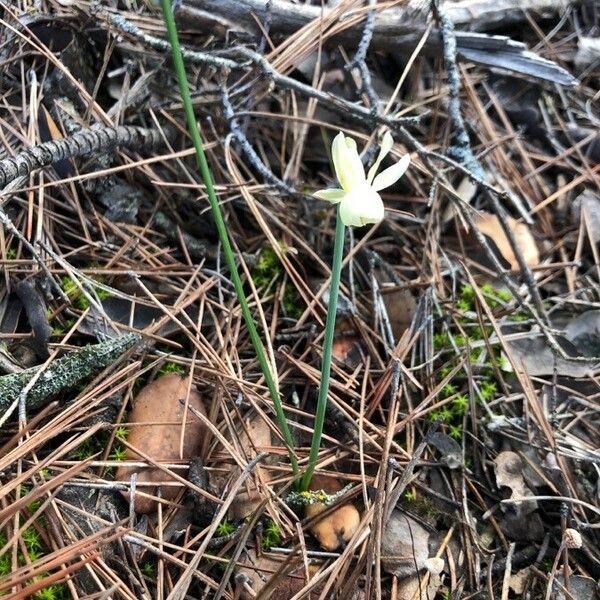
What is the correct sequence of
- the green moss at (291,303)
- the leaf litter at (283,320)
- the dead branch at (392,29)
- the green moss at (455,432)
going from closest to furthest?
the leaf litter at (283,320) < the green moss at (455,432) < the green moss at (291,303) < the dead branch at (392,29)

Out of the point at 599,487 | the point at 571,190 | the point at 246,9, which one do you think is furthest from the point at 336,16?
the point at 599,487

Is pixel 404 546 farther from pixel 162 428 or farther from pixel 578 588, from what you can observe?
pixel 162 428

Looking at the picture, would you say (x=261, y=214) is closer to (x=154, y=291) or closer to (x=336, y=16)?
(x=154, y=291)

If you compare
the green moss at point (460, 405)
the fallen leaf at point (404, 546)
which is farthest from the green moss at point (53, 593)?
the green moss at point (460, 405)

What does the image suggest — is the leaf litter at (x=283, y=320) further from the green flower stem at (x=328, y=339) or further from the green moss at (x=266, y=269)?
the green flower stem at (x=328, y=339)

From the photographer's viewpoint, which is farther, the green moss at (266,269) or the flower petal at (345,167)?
the green moss at (266,269)

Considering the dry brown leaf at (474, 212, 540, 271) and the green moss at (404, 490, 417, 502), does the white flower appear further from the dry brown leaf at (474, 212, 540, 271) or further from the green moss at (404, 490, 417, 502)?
the dry brown leaf at (474, 212, 540, 271)

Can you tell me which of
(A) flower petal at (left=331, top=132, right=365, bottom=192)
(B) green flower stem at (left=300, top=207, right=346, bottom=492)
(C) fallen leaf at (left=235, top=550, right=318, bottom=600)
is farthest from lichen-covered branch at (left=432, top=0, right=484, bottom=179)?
(C) fallen leaf at (left=235, top=550, right=318, bottom=600)
